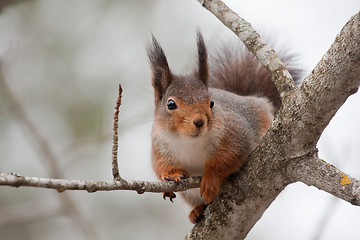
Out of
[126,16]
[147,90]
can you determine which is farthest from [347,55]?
[126,16]

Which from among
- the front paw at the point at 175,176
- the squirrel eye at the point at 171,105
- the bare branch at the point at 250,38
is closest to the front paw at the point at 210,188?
the front paw at the point at 175,176

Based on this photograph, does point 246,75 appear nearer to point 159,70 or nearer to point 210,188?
point 159,70

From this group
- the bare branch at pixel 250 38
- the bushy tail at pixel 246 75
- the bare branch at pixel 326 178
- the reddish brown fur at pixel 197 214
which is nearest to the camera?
the bare branch at pixel 326 178

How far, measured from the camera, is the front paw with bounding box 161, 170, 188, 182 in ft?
6.99

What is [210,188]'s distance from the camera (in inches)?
85.4

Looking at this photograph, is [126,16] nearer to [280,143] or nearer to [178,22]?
[178,22]

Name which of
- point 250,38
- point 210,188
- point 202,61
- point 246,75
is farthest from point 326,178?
point 246,75

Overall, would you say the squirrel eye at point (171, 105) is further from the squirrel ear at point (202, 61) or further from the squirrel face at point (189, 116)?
the squirrel ear at point (202, 61)

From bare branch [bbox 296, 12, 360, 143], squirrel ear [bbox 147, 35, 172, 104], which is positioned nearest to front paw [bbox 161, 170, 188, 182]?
squirrel ear [bbox 147, 35, 172, 104]

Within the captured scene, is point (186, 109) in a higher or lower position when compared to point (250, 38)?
lower

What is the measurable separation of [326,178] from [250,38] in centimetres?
71

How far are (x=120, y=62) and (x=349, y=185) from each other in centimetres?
346

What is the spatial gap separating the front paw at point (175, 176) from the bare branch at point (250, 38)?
1.90 feet

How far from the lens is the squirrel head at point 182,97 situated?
2174 mm
